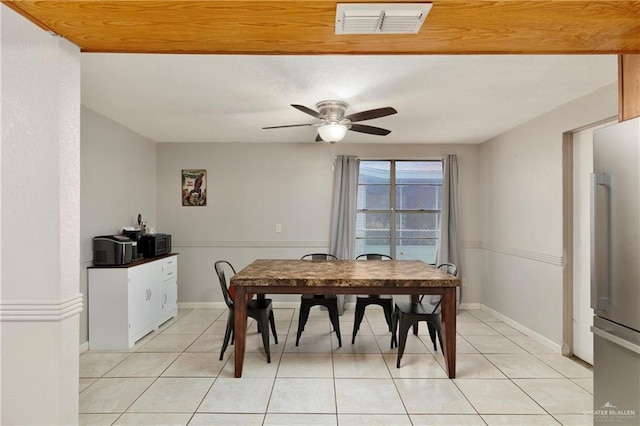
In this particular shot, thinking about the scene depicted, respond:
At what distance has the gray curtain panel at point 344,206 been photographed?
16.0 ft

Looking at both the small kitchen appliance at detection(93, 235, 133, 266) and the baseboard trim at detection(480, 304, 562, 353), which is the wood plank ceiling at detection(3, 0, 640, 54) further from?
the baseboard trim at detection(480, 304, 562, 353)

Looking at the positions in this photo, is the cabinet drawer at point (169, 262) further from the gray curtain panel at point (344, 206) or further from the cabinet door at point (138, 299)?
the gray curtain panel at point (344, 206)

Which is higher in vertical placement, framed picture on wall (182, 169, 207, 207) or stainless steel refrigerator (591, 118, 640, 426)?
framed picture on wall (182, 169, 207, 207)

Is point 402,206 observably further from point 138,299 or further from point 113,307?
point 113,307

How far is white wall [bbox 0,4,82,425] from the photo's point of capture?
1.60 m

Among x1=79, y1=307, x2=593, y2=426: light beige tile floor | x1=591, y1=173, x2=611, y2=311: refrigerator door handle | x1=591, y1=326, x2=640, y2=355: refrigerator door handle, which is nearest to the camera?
x1=591, y1=326, x2=640, y2=355: refrigerator door handle

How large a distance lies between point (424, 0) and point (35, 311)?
2119 mm

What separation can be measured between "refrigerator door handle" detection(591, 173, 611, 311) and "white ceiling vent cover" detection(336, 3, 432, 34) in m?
1.22

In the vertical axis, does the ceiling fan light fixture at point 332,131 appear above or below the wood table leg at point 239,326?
above

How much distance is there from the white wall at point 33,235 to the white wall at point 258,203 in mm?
3349

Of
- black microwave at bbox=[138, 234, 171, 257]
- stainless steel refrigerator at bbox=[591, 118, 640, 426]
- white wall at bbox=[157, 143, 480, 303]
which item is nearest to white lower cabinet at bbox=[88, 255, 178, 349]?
black microwave at bbox=[138, 234, 171, 257]

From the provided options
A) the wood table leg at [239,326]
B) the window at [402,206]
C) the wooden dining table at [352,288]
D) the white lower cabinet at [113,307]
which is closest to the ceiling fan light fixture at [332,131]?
the wooden dining table at [352,288]

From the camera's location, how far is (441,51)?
173cm

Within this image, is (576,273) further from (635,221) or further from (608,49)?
(608,49)
